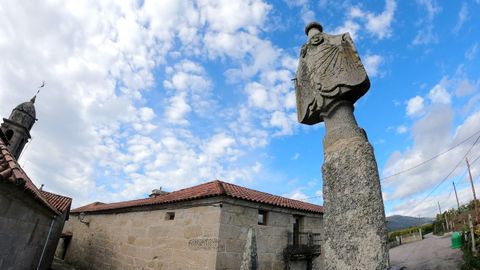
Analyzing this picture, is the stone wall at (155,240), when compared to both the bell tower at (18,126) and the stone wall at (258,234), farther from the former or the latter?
the bell tower at (18,126)

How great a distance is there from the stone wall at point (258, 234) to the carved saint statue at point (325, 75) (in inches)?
302

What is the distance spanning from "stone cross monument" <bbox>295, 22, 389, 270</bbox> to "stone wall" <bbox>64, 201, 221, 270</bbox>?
25.5 feet

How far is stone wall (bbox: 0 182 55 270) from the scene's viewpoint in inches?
207

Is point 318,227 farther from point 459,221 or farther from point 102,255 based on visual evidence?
point 459,221

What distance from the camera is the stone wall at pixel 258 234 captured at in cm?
915

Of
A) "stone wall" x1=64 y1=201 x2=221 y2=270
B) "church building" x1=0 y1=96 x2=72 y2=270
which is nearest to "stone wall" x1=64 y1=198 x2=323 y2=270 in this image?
"stone wall" x1=64 y1=201 x2=221 y2=270

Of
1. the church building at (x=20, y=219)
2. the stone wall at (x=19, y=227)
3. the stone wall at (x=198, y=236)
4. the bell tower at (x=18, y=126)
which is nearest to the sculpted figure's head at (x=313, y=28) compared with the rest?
the church building at (x=20, y=219)

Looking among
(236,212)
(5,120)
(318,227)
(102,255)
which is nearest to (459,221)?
(318,227)

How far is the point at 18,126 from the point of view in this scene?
1666cm

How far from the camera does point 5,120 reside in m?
16.6

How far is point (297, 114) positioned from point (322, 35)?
0.67 metres

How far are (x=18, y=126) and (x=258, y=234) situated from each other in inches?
621

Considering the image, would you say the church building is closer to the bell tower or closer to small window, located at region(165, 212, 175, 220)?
small window, located at region(165, 212, 175, 220)

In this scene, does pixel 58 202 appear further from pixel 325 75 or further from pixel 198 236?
pixel 325 75
